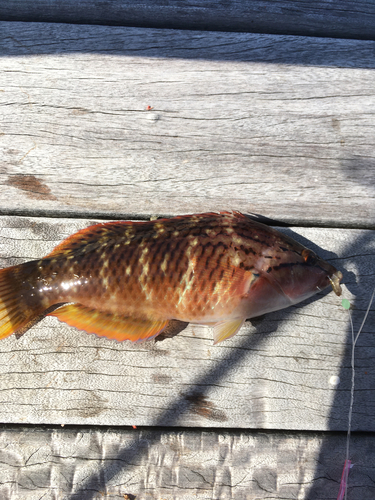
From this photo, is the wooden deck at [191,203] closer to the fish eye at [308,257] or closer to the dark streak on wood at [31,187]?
the dark streak on wood at [31,187]

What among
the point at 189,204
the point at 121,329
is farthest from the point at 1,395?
the point at 189,204

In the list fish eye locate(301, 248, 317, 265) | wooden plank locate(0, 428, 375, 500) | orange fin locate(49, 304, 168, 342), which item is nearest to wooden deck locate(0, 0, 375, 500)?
wooden plank locate(0, 428, 375, 500)

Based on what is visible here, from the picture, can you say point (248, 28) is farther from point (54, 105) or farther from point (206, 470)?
point (206, 470)

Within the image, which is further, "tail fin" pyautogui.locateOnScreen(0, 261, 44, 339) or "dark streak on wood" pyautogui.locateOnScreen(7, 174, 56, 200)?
"dark streak on wood" pyautogui.locateOnScreen(7, 174, 56, 200)

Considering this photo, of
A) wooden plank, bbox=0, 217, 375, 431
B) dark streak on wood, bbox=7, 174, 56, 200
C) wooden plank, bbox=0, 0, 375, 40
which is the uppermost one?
wooden plank, bbox=0, 0, 375, 40

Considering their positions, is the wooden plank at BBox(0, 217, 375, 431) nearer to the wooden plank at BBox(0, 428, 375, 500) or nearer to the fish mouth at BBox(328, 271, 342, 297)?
the wooden plank at BBox(0, 428, 375, 500)

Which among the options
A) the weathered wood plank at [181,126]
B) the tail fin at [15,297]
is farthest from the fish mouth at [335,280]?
the tail fin at [15,297]

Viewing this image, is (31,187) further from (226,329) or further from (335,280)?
(335,280)

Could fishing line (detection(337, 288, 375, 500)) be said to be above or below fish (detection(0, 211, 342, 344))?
below

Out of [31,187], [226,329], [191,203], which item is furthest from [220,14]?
[226,329]
